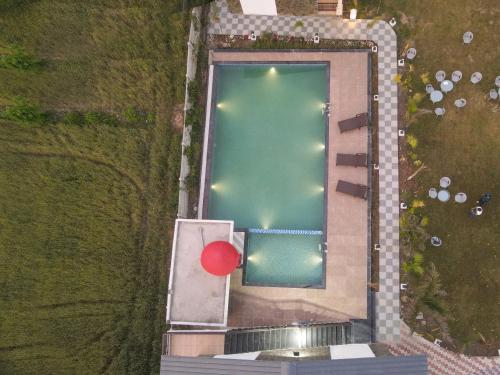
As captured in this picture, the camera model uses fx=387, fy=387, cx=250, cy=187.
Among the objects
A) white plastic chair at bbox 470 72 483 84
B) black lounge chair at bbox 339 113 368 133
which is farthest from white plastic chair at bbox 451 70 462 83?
black lounge chair at bbox 339 113 368 133

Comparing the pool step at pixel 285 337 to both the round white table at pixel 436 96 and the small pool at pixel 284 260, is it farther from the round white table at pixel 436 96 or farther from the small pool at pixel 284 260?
the round white table at pixel 436 96

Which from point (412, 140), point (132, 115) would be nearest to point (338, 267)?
point (412, 140)

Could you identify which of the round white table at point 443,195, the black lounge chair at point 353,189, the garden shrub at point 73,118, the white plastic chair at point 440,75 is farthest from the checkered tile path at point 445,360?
the garden shrub at point 73,118

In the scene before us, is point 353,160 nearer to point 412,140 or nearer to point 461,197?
point 412,140

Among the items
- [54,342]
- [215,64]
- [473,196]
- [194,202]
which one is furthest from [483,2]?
[54,342]

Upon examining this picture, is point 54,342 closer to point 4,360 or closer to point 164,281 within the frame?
point 4,360
